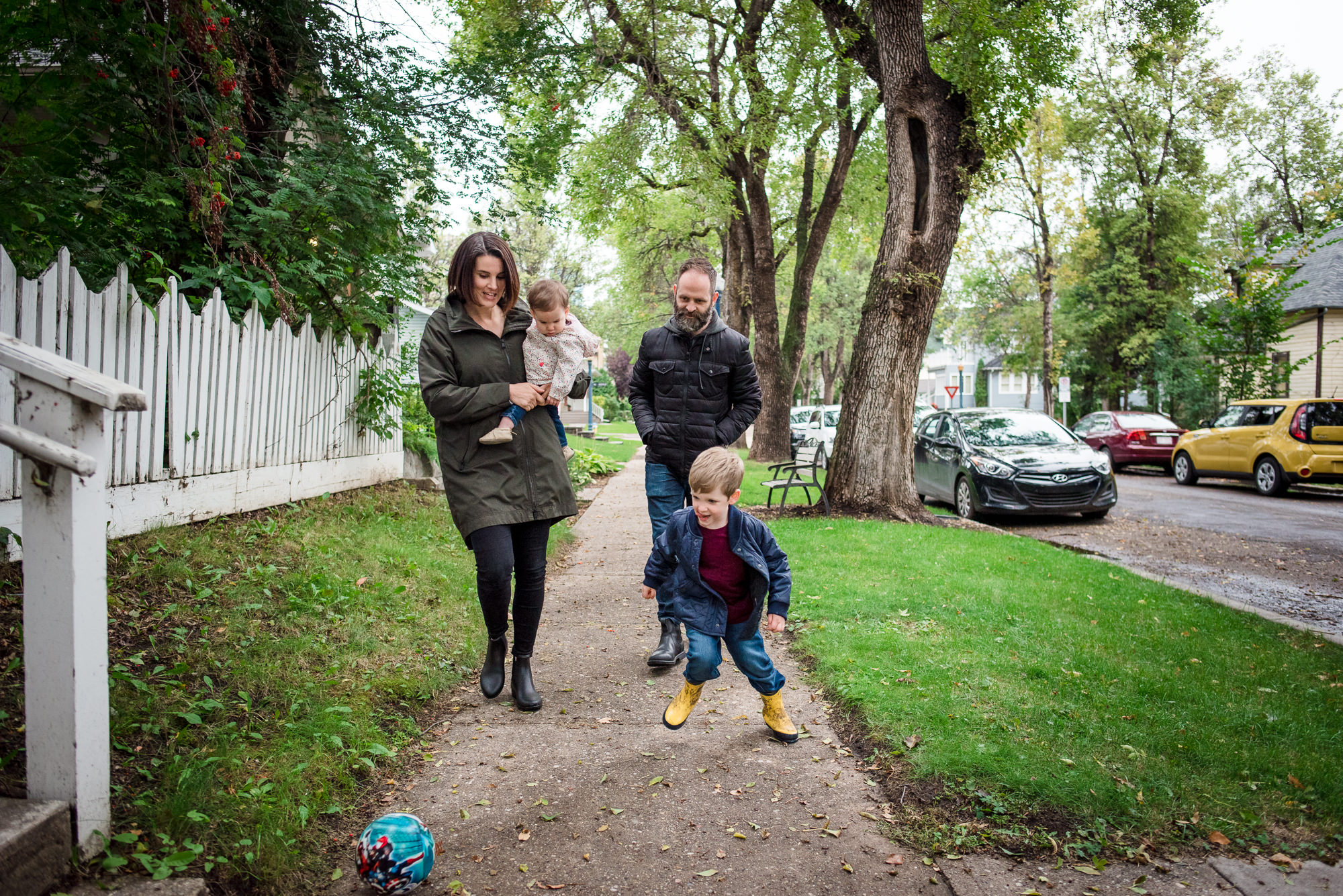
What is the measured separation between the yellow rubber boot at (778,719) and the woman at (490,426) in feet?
4.17

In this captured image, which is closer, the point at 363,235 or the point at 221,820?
the point at 221,820

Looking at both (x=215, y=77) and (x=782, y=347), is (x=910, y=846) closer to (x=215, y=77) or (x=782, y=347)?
(x=215, y=77)

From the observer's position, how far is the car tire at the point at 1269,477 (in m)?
15.2

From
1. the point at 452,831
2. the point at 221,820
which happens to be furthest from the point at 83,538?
the point at 452,831

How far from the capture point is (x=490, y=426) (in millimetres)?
3854

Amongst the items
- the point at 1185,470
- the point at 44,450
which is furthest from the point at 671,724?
the point at 1185,470

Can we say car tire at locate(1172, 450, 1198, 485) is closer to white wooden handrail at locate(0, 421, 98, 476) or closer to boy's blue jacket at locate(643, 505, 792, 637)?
boy's blue jacket at locate(643, 505, 792, 637)

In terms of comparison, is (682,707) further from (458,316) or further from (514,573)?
(458,316)

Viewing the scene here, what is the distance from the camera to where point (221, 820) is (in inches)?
107

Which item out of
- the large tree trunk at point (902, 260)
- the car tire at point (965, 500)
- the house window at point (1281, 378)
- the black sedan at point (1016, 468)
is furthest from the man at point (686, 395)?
the house window at point (1281, 378)

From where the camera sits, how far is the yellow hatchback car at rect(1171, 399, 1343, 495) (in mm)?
14484

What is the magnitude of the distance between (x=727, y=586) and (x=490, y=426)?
1.30 metres

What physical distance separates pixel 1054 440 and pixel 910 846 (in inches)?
417

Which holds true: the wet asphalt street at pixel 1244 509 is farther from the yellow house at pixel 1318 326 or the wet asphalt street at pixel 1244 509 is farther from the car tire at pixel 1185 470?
the yellow house at pixel 1318 326
